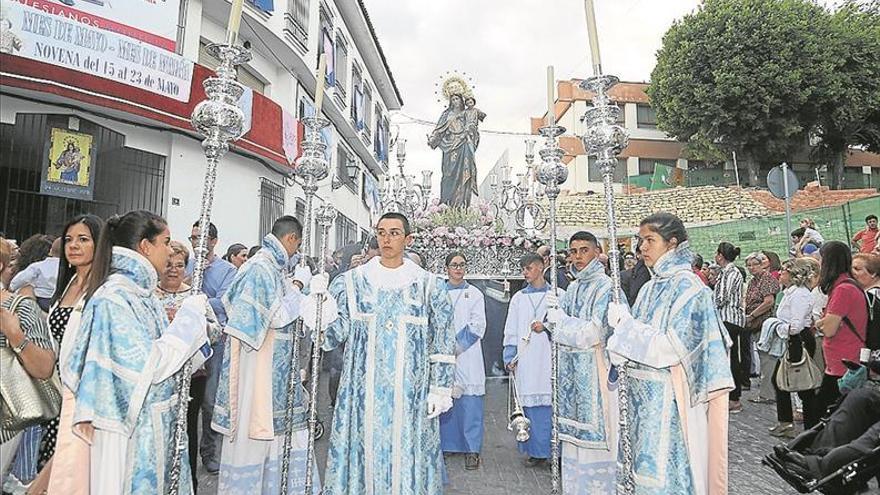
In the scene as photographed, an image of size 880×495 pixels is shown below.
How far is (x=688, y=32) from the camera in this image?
91.9 feet

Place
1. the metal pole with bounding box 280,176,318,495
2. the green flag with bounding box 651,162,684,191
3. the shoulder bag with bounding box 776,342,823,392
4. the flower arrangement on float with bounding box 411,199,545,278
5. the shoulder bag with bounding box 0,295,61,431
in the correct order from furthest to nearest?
1. the green flag with bounding box 651,162,684,191
2. the flower arrangement on float with bounding box 411,199,545,278
3. the shoulder bag with bounding box 776,342,823,392
4. the metal pole with bounding box 280,176,318,495
5. the shoulder bag with bounding box 0,295,61,431

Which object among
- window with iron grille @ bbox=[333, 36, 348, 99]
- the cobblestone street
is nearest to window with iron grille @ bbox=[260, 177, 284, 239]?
window with iron grille @ bbox=[333, 36, 348, 99]

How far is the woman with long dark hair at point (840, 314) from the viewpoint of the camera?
4781 millimetres

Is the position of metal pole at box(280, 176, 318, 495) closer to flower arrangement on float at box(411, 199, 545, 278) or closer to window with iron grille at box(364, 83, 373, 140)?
flower arrangement on float at box(411, 199, 545, 278)

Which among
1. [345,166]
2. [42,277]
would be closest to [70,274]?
[42,277]

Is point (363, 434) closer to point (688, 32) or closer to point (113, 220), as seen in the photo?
point (113, 220)

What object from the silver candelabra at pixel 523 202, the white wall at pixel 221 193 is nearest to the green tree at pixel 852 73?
the silver candelabra at pixel 523 202

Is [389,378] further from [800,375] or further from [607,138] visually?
[800,375]

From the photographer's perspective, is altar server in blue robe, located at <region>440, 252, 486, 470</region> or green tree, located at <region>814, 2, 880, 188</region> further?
green tree, located at <region>814, 2, 880, 188</region>

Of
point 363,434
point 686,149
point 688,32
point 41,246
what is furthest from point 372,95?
point 363,434

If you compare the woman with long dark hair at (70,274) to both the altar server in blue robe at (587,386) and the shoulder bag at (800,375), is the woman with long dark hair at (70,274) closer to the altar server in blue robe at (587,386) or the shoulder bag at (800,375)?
the altar server in blue robe at (587,386)

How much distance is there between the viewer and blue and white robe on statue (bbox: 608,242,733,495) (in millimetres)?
3133

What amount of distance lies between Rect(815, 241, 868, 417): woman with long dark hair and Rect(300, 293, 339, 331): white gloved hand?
402 cm

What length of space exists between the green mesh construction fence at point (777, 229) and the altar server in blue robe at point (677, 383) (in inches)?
466
